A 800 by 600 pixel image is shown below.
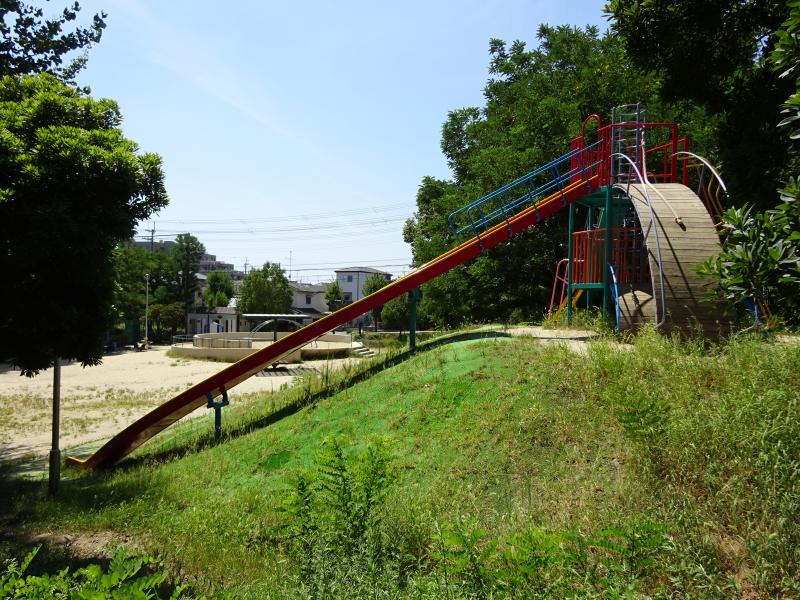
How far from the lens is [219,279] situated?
76.2m

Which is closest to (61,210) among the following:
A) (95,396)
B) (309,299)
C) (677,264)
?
(677,264)

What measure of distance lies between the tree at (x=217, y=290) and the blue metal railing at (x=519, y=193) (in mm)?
54225

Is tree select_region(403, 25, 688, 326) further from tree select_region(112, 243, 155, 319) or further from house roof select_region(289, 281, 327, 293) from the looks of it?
house roof select_region(289, 281, 327, 293)

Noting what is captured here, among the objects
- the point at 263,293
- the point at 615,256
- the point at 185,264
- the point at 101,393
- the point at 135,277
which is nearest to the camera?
the point at 615,256

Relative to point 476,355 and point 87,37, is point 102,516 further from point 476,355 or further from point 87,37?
point 87,37

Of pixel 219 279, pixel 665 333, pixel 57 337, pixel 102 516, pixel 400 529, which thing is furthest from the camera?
pixel 219 279

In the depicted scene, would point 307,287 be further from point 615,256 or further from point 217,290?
point 615,256

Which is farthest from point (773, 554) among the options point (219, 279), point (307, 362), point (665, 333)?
point (219, 279)

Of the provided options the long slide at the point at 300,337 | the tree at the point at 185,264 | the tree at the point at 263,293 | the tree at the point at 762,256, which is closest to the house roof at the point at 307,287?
the tree at the point at 185,264

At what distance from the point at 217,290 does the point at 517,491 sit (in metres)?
74.0

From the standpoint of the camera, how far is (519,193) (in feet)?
67.1

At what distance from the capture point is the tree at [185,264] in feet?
226

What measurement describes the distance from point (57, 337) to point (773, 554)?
8.15 m

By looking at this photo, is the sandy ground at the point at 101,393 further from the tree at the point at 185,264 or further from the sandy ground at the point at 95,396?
the tree at the point at 185,264
